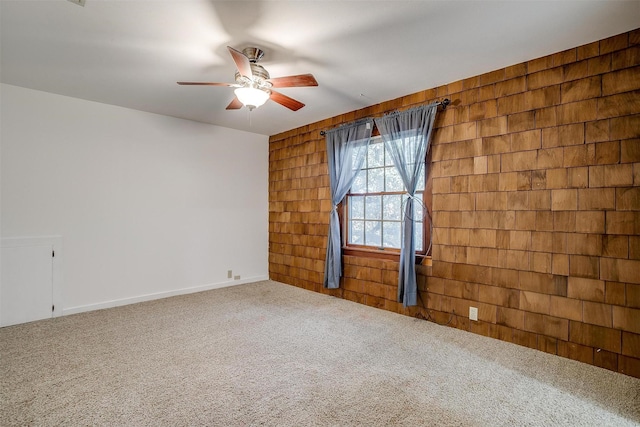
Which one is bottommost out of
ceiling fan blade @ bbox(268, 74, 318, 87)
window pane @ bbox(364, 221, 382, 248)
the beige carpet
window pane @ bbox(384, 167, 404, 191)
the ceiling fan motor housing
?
the beige carpet

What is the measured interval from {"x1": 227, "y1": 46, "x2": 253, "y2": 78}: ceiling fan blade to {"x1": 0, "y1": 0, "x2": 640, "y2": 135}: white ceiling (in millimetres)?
257

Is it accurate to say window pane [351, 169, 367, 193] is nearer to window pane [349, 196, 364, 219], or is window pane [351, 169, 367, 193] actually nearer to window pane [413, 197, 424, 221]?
window pane [349, 196, 364, 219]

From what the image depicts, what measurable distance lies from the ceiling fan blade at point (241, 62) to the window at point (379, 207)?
80.4 inches

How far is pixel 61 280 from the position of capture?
146 inches

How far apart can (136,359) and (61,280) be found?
76.9 inches

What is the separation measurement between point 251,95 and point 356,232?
2439 millimetres

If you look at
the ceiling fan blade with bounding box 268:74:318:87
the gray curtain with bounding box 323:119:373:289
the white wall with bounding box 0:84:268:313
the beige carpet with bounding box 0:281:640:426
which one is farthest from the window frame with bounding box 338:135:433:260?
the white wall with bounding box 0:84:268:313

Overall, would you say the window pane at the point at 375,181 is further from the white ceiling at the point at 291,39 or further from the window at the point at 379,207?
the white ceiling at the point at 291,39

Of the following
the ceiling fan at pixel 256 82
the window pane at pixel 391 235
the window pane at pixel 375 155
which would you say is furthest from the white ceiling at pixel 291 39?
the window pane at pixel 391 235

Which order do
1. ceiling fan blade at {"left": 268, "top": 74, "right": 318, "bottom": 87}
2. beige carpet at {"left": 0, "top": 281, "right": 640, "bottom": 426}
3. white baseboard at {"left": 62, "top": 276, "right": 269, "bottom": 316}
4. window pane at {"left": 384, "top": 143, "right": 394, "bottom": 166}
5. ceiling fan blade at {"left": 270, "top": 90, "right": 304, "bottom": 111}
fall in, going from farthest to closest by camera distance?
1. window pane at {"left": 384, "top": 143, "right": 394, "bottom": 166}
2. white baseboard at {"left": 62, "top": 276, "right": 269, "bottom": 316}
3. ceiling fan blade at {"left": 270, "top": 90, "right": 304, "bottom": 111}
4. ceiling fan blade at {"left": 268, "top": 74, "right": 318, "bottom": 87}
5. beige carpet at {"left": 0, "top": 281, "right": 640, "bottom": 426}

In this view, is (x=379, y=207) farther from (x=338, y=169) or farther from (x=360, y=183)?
(x=338, y=169)

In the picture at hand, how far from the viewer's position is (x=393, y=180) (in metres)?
3.94

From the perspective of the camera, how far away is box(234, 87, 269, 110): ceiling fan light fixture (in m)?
2.62

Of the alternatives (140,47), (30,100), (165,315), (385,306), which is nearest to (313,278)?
(385,306)
